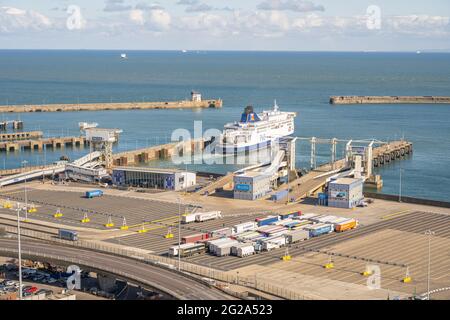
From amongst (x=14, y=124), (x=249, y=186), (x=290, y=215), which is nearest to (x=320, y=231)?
(x=290, y=215)

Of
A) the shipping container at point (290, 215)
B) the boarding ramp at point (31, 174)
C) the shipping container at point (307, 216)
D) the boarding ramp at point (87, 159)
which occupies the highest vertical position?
the boarding ramp at point (87, 159)

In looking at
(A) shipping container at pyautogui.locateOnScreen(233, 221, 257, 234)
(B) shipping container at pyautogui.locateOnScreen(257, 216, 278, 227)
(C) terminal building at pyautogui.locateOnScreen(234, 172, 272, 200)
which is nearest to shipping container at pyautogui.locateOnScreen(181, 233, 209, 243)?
(A) shipping container at pyautogui.locateOnScreen(233, 221, 257, 234)

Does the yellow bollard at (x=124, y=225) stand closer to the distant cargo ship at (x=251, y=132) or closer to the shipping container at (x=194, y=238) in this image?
the shipping container at (x=194, y=238)

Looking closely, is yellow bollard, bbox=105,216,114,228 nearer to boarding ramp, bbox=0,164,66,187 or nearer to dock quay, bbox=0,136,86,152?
boarding ramp, bbox=0,164,66,187

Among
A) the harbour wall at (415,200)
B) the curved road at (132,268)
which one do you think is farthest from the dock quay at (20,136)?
the curved road at (132,268)

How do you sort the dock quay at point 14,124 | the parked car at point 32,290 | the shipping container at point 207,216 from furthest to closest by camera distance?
the dock quay at point 14,124 < the shipping container at point 207,216 < the parked car at point 32,290

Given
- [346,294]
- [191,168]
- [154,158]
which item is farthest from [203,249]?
[154,158]

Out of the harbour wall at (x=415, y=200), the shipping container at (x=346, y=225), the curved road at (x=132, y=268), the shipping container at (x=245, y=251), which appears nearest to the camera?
the curved road at (x=132, y=268)
